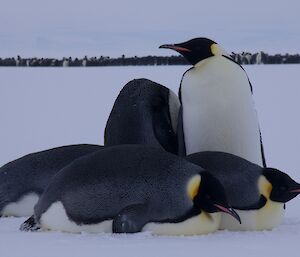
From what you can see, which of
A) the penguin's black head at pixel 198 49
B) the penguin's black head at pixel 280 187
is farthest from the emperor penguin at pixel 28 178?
the penguin's black head at pixel 280 187

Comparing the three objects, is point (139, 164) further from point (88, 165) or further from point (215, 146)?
point (215, 146)

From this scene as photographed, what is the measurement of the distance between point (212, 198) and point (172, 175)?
0.24 metres

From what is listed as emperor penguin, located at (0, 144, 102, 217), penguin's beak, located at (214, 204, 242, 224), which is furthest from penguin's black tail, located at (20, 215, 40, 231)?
penguin's beak, located at (214, 204, 242, 224)

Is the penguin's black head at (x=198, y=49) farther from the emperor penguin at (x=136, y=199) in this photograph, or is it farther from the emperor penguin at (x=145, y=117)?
the emperor penguin at (x=136, y=199)

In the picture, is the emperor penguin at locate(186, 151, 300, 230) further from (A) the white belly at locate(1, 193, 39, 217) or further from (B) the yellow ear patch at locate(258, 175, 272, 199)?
(A) the white belly at locate(1, 193, 39, 217)

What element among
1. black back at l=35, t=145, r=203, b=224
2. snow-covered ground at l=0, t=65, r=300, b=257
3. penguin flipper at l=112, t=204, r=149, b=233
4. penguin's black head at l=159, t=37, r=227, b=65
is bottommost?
snow-covered ground at l=0, t=65, r=300, b=257

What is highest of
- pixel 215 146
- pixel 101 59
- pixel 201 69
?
pixel 201 69

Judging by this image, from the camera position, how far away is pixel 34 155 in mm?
5223

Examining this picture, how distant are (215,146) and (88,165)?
1.37 metres

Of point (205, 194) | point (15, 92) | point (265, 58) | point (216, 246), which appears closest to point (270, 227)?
point (205, 194)

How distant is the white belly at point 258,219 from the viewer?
4.09 metres

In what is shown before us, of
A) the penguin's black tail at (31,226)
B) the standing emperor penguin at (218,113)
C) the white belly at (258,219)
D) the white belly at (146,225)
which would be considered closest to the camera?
→ the white belly at (146,225)

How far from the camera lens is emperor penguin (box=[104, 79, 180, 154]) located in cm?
527

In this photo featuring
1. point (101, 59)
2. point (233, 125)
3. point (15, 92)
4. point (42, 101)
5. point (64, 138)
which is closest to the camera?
point (233, 125)
